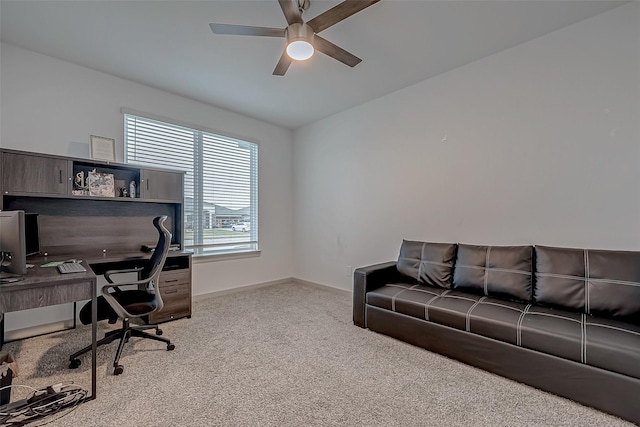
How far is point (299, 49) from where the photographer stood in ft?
6.82

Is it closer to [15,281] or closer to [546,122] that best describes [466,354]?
[546,122]

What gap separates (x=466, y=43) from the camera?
8.89ft

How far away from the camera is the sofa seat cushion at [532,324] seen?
1.68 m

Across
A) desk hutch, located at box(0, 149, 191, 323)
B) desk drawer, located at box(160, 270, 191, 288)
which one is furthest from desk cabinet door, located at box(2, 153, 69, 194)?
desk drawer, located at box(160, 270, 191, 288)

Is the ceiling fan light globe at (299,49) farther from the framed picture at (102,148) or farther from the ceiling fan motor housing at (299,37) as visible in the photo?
the framed picture at (102,148)

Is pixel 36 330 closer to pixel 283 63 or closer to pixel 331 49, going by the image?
pixel 283 63

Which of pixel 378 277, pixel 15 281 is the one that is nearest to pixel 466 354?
pixel 378 277

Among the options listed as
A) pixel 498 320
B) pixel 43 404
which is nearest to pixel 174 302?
pixel 43 404

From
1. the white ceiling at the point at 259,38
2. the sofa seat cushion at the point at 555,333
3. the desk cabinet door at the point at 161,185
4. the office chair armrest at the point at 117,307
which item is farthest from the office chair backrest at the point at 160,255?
the sofa seat cushion at the point at 555,333

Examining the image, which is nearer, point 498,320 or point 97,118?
point 498,320

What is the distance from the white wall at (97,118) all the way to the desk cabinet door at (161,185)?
50 centimetres

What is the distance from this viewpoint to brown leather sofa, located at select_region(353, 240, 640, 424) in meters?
1.71

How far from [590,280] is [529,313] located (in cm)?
53

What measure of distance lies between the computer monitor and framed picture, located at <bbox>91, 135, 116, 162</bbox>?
132 centimetres
